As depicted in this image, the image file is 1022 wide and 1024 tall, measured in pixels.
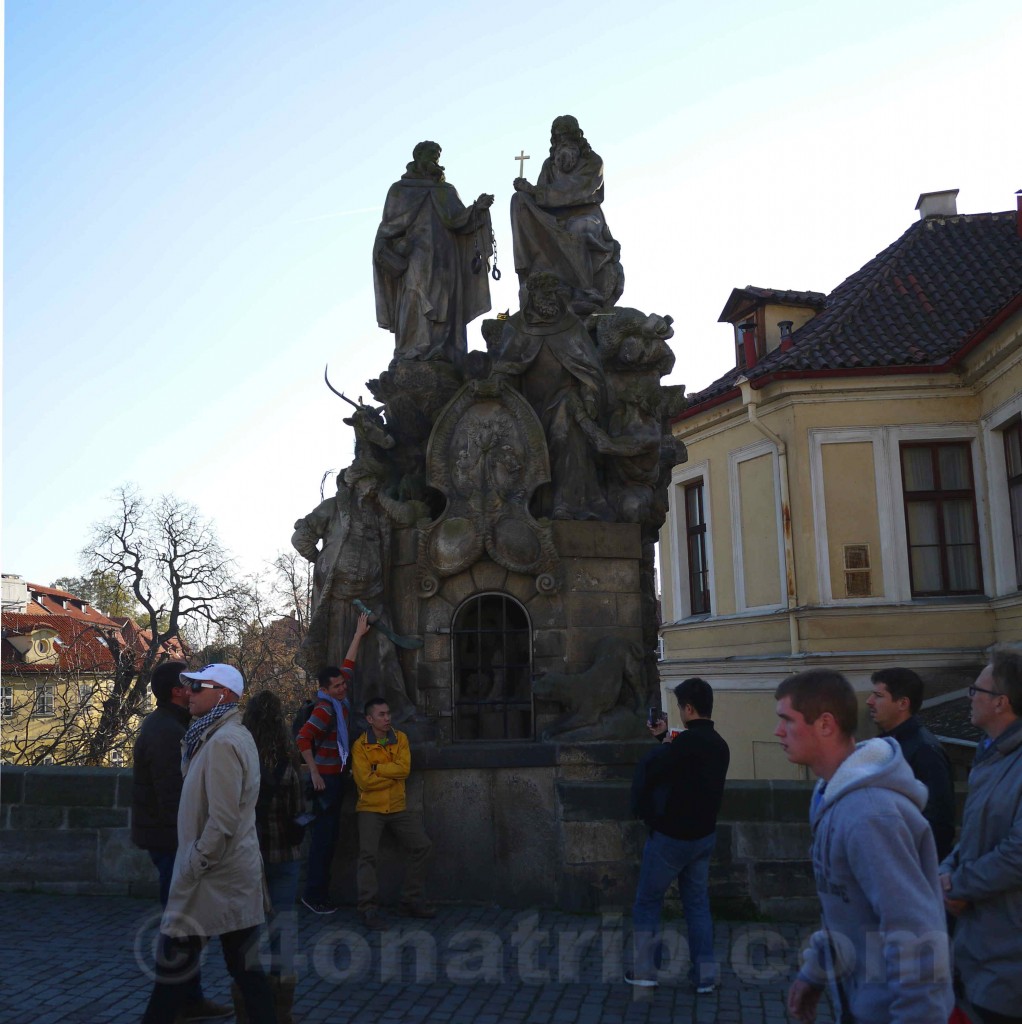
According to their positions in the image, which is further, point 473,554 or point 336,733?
point 473,554

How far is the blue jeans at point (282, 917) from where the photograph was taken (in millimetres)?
4957

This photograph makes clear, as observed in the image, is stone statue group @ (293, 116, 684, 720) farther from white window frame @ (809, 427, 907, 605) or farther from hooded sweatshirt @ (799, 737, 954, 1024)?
white window frame @ (809, 427, 907, 605)

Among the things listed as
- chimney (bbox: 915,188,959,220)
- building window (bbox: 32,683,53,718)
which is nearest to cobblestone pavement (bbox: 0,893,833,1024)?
building window (bbox: 32,683,53,718)

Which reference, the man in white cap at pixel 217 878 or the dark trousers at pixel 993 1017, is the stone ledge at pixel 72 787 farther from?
the dark trousers at pixel 993 1017

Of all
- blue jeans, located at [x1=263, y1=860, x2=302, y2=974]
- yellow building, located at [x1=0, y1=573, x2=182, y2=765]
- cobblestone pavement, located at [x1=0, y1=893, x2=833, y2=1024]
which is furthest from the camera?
yellow building, located at [x1=0, y1=573, x2=182, y2=765]

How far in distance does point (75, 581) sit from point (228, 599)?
5.48 metres

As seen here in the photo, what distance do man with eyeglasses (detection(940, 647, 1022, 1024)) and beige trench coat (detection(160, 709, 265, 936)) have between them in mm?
2623

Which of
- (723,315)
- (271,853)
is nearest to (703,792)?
(271,853)

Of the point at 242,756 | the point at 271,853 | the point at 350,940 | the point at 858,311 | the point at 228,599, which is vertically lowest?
the point at 350,940

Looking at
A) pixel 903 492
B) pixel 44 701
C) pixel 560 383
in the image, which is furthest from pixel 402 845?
pixel 44 701

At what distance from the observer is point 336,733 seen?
7.44 metres

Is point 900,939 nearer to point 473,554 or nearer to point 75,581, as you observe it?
point 473,554

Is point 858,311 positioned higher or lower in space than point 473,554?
higher

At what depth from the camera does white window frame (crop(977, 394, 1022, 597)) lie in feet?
58.3
